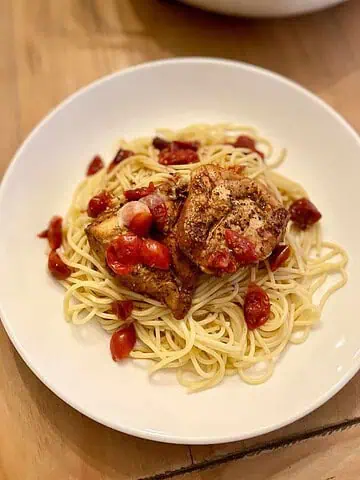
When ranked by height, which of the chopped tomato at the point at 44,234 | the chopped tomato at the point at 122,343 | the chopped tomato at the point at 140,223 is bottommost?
the chopped tomato at the point at 122,343

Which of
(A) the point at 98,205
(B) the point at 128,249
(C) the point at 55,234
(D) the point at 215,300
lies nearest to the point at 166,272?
(B) the point at 128,249

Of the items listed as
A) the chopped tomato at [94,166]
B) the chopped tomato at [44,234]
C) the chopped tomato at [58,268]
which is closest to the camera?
the chopped tomato at [58,268]

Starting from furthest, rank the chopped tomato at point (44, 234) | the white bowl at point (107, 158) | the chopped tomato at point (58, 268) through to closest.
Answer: the chopped tomato at point (44, 234) → the chopped tomato at point (58, 268) → the white bowl at point (107, 158)

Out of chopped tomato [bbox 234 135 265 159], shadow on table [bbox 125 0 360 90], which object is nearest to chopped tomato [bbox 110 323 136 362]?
chopped tomato [bbox 234 135 265 159]

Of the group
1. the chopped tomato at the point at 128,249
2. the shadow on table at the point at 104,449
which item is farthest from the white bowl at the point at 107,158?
the chopped tomato at the point at 128,249

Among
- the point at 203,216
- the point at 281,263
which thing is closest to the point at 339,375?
the point at 281,263

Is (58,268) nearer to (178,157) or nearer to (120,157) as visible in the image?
(120,157)

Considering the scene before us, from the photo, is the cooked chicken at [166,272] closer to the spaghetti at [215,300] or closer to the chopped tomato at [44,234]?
the spaghetti at [215,300]
